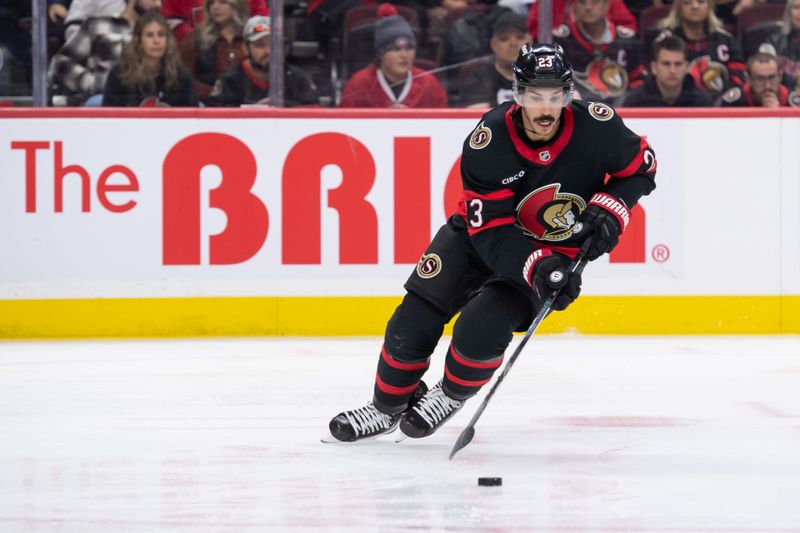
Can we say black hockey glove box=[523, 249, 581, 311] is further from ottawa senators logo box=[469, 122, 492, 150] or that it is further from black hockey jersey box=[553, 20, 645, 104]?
black hockey jersey box=[553, 20, 645, 104]

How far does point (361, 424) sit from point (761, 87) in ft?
10.0

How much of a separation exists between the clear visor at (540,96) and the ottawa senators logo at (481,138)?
121 millimetres

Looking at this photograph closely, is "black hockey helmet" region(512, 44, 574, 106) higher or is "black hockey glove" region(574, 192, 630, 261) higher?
"black hockey helmet" region(512, 44, 574, 106)

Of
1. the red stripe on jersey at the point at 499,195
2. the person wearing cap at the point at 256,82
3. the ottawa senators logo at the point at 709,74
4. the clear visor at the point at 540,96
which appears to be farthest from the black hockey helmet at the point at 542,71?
the ottawa senators logo at the point at 709,74

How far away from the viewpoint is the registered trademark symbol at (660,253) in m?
5.63

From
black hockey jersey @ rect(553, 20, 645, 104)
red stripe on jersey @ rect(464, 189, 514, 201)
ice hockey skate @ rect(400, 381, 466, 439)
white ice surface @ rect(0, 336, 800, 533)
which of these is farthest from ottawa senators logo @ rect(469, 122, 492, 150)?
black hockey jersey @ rect(553, 20, 645, 104)

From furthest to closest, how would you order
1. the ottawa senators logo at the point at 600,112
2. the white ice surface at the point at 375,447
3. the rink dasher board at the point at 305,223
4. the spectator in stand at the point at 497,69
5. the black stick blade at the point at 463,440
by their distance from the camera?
the spectator in stand at the point at 497,69 → the rink dasher board at the point at 305,223 → the ottawa senators logo at the point at 600,112 → the black stick blade at the point at 463,440 → the white ice surface at the point at 375,447

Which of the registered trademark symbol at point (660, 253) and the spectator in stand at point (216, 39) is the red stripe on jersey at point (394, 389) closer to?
the registered trademark symbol at point (660, 253)

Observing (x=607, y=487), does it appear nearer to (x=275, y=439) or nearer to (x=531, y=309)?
(x=531, y=309)

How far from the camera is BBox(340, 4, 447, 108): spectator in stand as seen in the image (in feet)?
18.5

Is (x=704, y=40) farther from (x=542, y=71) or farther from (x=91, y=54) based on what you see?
(x=542, y=71)

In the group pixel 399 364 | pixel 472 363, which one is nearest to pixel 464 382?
pixel 472 363

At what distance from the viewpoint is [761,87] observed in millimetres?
5719

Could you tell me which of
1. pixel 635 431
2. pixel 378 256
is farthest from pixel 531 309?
pixel 378 256
